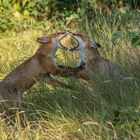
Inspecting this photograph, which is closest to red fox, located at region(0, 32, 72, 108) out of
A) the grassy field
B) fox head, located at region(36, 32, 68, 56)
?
fox head, located at region(36, 32, 68, 56)

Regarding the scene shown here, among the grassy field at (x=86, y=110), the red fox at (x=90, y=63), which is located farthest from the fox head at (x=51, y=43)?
the grassy field at (x=86, y=110)

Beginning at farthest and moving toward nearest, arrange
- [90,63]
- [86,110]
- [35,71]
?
[35,71]
[90,63]
[86,110]

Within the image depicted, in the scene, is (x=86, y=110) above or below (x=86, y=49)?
below

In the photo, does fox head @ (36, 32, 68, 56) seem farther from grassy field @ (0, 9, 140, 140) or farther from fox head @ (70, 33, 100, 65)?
grassy field @ (0, 9, 140, 140)

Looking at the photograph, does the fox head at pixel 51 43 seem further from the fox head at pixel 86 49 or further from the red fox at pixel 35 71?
the fox head at pixel 86 49

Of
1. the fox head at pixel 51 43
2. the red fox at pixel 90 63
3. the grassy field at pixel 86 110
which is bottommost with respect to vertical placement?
the grassy field at pixel 86 110

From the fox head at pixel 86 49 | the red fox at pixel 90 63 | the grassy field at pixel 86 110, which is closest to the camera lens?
the grassy field at pixel 86 110

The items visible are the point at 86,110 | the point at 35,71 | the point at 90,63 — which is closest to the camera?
the point at 86,110

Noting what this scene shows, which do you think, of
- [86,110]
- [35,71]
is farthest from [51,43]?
[86,110]

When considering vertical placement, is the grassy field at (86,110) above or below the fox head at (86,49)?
below

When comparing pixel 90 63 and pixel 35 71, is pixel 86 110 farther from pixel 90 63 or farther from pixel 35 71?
pixel 35 71

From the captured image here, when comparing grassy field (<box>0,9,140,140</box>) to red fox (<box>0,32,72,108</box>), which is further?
red fox (<box>0,32,72,108</box>)

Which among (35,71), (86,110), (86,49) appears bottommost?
(86,110)

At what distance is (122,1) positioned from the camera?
1223 centimetres
